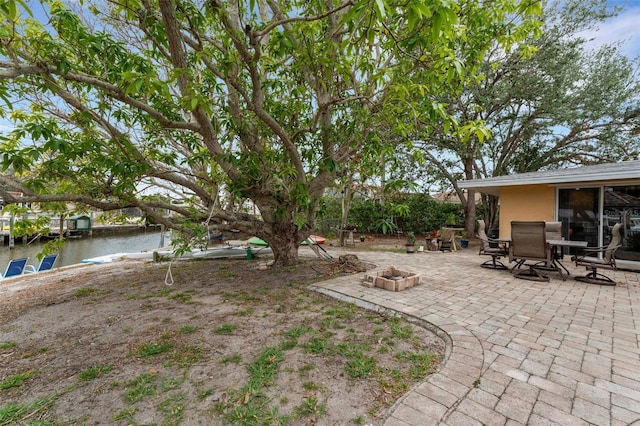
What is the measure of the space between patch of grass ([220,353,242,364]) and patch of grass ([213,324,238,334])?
551 millimetres

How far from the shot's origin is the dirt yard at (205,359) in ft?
6.25

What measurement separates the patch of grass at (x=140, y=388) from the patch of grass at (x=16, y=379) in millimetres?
979

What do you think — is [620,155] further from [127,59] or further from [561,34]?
[127,59]

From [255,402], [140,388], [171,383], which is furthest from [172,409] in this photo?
[255,402]

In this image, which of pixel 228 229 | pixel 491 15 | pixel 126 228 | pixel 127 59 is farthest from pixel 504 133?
pixel 126 228

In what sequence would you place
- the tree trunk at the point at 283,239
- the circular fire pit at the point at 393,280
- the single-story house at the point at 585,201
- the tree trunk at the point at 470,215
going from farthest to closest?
the tree trunk at the point at 470,215 → the single-story house at the point at 585,201 → the tree trunk at the point at 283,239 → the circular fire pit at the point at 393,280

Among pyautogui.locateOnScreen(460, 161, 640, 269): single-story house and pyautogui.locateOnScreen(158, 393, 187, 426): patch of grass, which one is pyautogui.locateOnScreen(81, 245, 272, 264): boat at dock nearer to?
pyautogui.locateOnScreen(158, 393, 187, 426): patch of grass

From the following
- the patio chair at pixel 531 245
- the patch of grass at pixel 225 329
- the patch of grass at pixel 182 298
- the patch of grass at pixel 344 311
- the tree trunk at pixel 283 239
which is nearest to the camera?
the patch of grass at pixel 225 329

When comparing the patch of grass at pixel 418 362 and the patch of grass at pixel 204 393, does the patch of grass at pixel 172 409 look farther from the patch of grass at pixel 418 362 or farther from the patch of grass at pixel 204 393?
the patch of grass at pixel 418 362

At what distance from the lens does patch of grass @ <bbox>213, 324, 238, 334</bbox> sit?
10.3ft

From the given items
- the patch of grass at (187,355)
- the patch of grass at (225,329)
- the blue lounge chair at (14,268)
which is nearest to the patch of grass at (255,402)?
the patch of grass at (187,355)

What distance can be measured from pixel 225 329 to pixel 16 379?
1726 mm

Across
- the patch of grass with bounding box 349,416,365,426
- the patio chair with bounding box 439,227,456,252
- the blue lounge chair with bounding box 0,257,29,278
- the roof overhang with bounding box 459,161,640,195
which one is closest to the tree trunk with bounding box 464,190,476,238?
the patio chair with bounding box 439,227,456,252

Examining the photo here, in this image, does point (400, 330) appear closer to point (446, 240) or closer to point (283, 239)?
point (283, 239)
